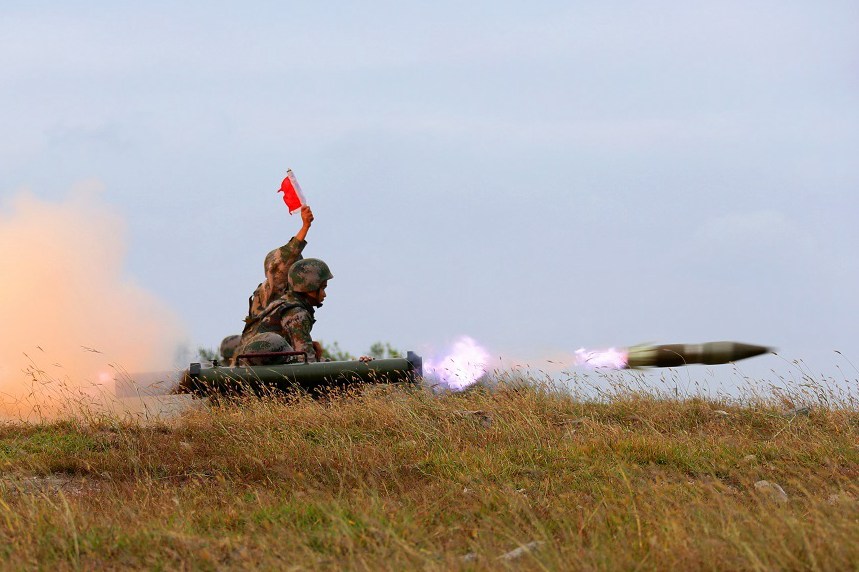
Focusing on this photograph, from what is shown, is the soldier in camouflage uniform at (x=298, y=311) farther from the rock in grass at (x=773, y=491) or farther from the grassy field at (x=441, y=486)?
the rock in grass at (x=773, y=491)

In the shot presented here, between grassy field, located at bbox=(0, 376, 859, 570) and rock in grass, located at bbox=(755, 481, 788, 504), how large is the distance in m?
0.05

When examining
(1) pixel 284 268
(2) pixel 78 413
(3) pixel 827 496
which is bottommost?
(3) pixel 827 496

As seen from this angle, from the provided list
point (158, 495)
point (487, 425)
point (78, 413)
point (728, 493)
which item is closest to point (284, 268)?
point (78, 413)

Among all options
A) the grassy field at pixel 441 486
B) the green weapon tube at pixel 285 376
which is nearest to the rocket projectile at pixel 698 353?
the grassy field at pixel 441 486

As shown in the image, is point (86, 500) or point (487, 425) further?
point (487, 425)

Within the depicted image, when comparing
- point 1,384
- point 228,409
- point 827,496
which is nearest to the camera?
point 827,496

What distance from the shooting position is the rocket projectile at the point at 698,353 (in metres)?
14.1

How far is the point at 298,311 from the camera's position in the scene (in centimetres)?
1653

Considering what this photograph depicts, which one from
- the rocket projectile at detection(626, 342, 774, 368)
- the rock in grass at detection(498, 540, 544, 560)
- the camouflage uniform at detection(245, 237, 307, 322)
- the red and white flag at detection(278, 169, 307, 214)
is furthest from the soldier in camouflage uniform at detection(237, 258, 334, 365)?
the rock in grass at detection(498, 540, 544, 560)

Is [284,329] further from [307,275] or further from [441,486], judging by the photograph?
[441,486]

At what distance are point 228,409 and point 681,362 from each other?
21.9ft

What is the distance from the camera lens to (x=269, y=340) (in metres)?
16.0

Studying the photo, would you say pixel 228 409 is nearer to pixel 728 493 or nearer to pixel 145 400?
pixel 145 400

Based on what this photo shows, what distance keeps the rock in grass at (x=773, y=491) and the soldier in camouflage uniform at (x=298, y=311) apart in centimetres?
888
